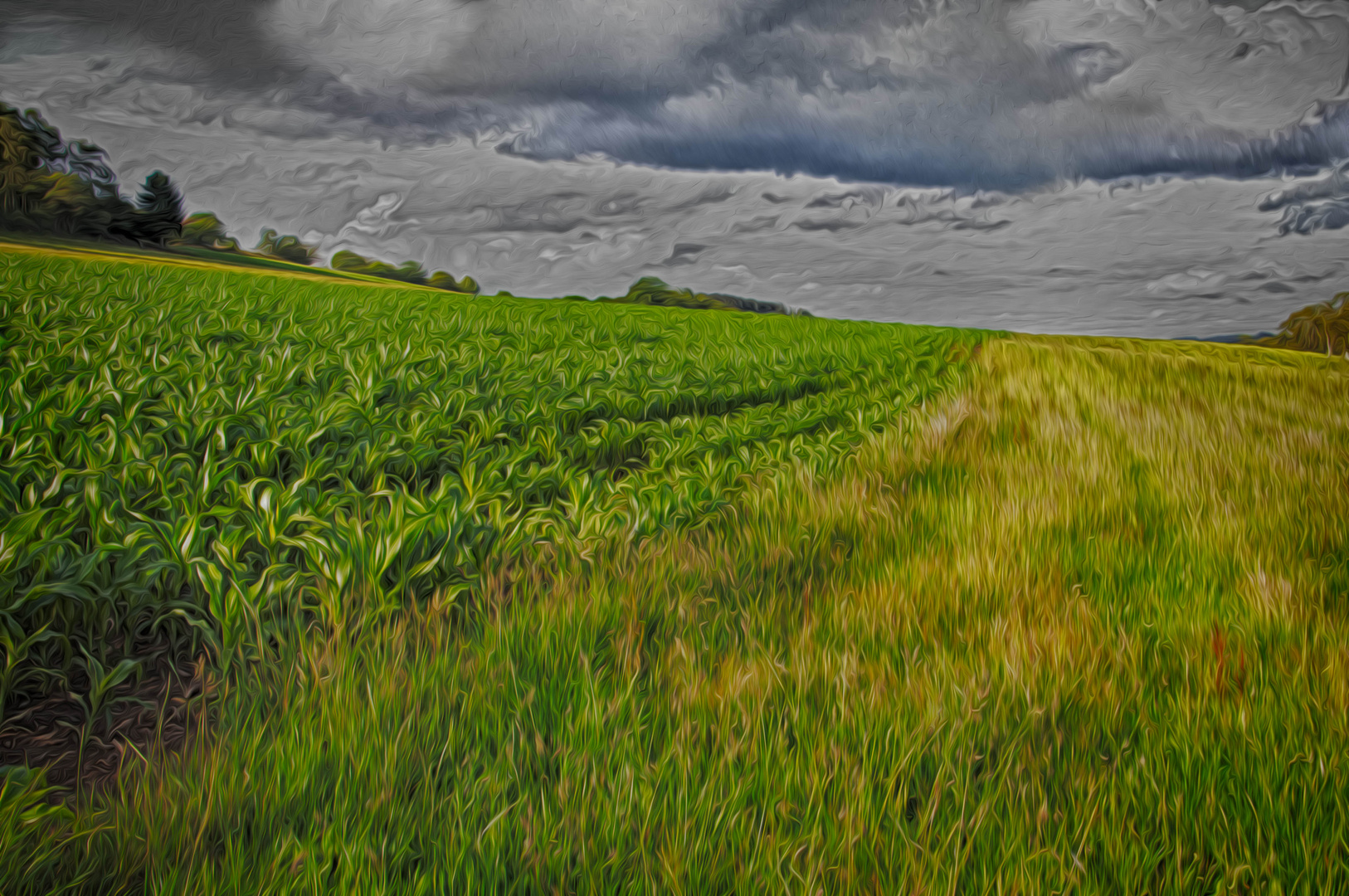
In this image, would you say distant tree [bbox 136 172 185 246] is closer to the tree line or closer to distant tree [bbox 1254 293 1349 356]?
the tree line

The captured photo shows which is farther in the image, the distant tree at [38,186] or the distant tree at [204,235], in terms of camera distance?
the distant tree at [204,235]

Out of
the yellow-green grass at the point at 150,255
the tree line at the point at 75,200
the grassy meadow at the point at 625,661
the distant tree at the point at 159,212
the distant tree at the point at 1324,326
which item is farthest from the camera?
the distant tree at the point at 159,212


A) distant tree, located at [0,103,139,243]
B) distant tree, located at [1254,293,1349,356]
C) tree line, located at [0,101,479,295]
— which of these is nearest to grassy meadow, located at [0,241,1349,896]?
tree line, located at [0,101,479,295]

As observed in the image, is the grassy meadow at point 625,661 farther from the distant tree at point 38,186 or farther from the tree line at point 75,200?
the distant tree at point 38,186

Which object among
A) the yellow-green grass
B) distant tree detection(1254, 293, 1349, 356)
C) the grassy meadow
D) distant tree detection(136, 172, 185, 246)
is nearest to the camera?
the grassy meadow

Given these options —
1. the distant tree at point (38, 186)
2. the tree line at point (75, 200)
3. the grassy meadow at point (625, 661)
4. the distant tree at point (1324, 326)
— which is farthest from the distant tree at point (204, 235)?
the distant tree at point (1324, 326)

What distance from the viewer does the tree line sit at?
15097 millimetres

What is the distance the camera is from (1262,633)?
8.38 feet

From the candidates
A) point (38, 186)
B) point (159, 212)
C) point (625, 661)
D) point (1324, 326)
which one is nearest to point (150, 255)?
point (159, 212)

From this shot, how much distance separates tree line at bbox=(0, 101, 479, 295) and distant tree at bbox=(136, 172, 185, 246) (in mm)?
50

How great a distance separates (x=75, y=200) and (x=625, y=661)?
109 ft

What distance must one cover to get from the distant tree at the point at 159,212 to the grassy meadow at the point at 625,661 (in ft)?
134

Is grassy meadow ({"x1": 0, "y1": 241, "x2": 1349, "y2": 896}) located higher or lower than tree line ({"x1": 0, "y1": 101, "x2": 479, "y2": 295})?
lower

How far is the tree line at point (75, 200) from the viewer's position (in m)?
15.1
